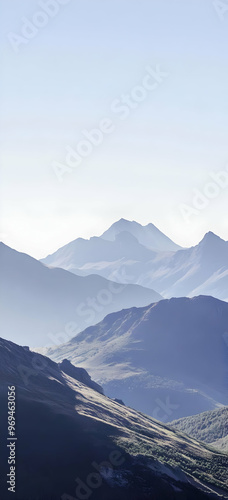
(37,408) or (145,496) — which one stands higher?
(37,408)

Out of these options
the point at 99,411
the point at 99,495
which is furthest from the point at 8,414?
the point at 99,411

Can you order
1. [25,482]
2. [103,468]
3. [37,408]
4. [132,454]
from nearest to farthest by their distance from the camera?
1. [25,482]
2. [103,468]
3. [132,454]
4. [37,408]

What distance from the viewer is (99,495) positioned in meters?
114

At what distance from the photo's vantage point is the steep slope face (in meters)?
116

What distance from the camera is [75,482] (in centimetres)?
11656

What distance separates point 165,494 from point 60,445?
27.9 m

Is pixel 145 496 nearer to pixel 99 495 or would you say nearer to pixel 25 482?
pixel 99 495

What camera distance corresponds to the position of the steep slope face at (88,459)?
11575cm

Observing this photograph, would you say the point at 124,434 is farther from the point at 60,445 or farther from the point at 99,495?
the point at 99,495

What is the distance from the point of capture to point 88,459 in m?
126

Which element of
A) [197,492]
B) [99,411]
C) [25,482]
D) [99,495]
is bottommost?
[197,492]

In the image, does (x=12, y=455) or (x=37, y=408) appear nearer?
(x=12, y=455)

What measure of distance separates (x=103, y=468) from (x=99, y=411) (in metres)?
62.3

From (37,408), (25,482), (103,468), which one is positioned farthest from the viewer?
(37,408)
